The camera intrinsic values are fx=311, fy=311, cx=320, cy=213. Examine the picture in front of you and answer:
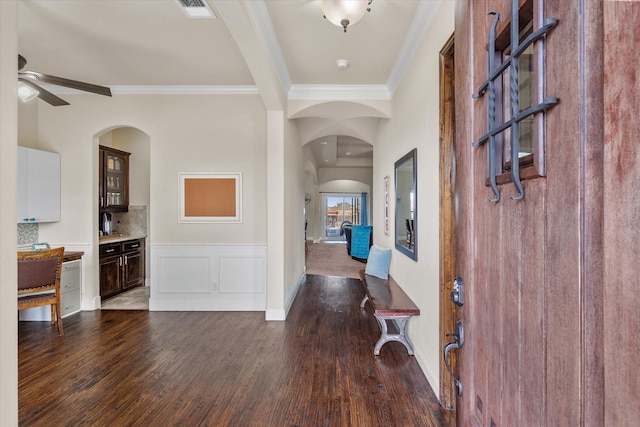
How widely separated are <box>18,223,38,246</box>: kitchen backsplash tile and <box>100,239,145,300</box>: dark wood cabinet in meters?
0.78

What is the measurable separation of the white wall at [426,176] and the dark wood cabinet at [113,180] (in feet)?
14.8

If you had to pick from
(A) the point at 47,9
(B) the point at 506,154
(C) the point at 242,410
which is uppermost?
(A) the point at 47,9

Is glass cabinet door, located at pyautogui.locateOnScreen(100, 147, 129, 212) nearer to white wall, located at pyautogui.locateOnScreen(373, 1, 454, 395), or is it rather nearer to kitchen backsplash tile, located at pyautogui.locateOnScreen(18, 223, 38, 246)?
kitchen backsplash tile, located at pyautogui.locateOnScreen(18, 223, 38, 246)

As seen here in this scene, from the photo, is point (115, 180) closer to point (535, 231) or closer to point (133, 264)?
point (133, 264)

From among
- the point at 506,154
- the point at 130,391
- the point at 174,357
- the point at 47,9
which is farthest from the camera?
the point at 174,357

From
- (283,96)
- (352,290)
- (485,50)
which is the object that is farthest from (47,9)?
(352,290)

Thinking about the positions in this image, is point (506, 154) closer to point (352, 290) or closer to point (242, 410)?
point (242, 410)

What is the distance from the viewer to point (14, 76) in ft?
2.81

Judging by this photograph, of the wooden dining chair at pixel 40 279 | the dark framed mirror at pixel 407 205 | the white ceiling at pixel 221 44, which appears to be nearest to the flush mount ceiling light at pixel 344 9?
the white ceiling at pixel 221 44

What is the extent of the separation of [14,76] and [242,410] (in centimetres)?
217

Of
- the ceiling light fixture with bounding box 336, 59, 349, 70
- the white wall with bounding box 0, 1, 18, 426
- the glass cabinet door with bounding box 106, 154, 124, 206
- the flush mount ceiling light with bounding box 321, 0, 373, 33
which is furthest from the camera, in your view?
the glass cabinet door with bounding box 106, 154, 124, 206

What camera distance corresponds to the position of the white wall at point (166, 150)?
14.0 feet

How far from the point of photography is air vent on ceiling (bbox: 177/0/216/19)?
2.47 meters

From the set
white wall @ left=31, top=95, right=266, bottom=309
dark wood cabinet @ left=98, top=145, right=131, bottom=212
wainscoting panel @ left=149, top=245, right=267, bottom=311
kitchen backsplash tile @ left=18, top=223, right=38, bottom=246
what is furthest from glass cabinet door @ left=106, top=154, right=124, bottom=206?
wainscoting panel @ left=149, top=245, right=267, bottom=311
